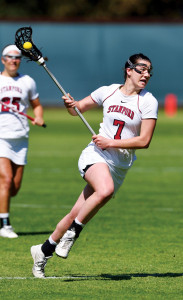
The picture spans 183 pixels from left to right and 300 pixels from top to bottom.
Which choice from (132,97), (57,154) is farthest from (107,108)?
(57,154)

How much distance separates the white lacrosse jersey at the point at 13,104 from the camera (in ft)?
37.0

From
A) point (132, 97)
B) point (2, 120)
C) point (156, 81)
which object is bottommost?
point (156, 81)

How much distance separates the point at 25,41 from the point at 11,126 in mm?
2839

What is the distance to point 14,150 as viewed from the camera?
1127 centimetres

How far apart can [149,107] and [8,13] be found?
53800mm

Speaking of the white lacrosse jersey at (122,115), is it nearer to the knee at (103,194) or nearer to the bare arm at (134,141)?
the bare arm at (134,141)

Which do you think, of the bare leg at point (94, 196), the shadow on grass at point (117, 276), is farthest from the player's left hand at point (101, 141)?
the shadow on grass at point (117, 276)

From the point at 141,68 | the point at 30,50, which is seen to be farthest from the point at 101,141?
the point at 30,50

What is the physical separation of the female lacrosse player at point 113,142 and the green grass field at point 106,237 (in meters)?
0.49

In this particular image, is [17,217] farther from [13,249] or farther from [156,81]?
[156,81]

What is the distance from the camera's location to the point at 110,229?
38.3 feet

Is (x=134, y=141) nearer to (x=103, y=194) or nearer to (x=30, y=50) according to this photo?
(x=103, y=194)

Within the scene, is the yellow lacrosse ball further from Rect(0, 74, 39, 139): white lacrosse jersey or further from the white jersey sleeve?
Rect(0, 74, 39, 139): white lacrosse jersey

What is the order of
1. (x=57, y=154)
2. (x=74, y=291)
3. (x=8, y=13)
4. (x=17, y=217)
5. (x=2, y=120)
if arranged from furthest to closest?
(x=8, y=13)
(x=57, y=154)
(x=17, y=217)
(x=2, y=120)
(x=74, y=291)
